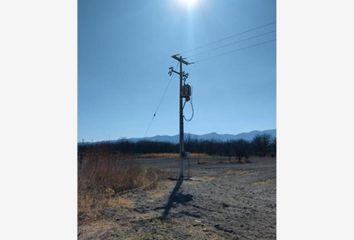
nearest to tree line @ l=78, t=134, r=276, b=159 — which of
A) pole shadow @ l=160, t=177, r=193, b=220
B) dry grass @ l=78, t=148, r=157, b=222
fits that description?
dry grass @ l=78, t=148, r=157, b=222

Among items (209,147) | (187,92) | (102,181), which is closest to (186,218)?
(102,181)

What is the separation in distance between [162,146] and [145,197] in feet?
96.8

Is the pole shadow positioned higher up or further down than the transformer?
further down

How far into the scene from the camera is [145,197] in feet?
14.5

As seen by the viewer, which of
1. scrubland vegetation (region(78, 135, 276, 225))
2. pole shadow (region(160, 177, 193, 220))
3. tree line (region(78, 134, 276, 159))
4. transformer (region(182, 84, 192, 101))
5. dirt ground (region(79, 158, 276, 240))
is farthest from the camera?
transformer (region(182, 84, 192, 101))

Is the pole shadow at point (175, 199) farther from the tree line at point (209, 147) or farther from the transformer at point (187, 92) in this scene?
the transformer at point (187, 92)

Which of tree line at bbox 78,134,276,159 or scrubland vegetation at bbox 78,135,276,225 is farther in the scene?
tree line at bbox 78,134,276,159

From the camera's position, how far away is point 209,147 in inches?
1262

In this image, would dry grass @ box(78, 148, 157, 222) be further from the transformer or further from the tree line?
the transformer

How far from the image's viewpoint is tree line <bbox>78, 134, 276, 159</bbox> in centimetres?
555

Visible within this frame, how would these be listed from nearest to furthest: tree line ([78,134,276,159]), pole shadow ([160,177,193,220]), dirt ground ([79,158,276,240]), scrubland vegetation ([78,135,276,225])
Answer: dirt ground ([79,158,276,240])
pole shadow ([160,177,193,220])
scrubland vegetation ([78,135,276,225])
tree line ([78,134,276,159])

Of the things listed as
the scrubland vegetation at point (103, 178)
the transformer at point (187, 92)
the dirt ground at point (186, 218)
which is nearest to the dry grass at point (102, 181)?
the scrubland vegetation at point (103, 178)
